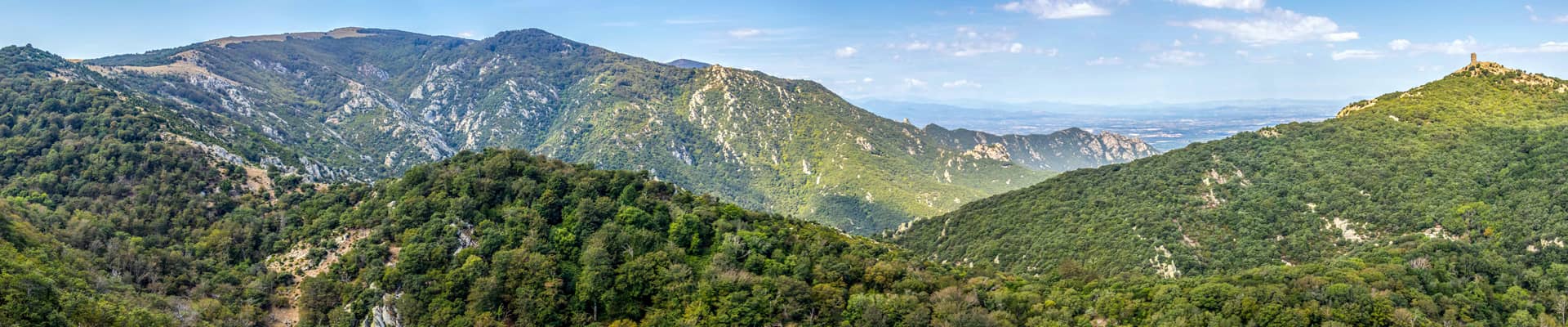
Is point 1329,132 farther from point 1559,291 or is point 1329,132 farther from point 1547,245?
point 1559,291

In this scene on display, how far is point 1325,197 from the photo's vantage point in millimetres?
88312

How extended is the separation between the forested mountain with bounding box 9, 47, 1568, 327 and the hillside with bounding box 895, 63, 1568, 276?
3.06 metres

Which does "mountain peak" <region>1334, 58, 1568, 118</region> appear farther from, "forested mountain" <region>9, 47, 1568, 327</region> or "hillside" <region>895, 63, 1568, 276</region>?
"forested mountain" <region>9, 47, 1568, 327</region>

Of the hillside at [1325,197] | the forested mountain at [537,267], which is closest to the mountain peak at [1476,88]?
the hillside at [1325,197]

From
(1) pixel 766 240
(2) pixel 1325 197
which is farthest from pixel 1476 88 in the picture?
(1) pixel 766 240

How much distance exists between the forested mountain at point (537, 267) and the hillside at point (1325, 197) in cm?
306

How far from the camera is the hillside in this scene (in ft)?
245

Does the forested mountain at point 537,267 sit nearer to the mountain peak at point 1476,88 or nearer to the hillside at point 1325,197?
the hillside at point 1325,197

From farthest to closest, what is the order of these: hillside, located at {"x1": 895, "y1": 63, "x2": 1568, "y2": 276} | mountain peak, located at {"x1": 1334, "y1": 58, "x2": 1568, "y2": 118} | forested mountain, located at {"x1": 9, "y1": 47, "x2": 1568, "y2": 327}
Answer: mountain peak, located at {"x1": 1334, "y1": 58, "x2": 1568, "y2": 118} → hillside, located at {"x1": 895, "y1": 63, "x2": 1568, "y2": 276} → forested mountain, located at {"x1": 9, "y1": 47, "x2": 1568, "y2": 327}

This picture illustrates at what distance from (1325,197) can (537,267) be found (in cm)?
9395

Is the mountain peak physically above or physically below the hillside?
above

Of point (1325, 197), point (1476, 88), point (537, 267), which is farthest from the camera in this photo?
point (1476, 88)

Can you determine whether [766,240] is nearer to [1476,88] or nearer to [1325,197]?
[1325,197]

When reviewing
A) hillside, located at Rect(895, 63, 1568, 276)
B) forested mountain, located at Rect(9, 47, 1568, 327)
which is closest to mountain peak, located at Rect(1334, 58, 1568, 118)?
hillside, located at Rect(895, 63, 1568, 276)
